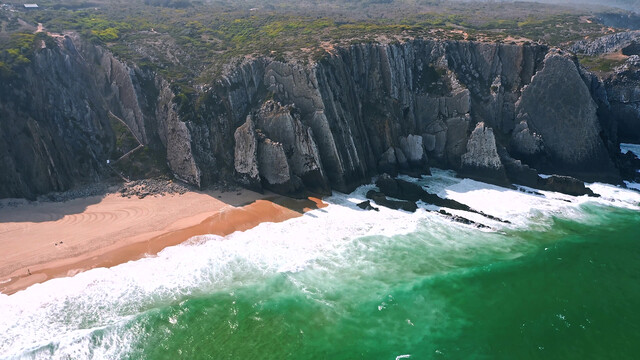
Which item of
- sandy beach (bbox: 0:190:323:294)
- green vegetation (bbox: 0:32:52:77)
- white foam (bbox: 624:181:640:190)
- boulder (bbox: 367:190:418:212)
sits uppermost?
green vegetation (bbox: 0:32:52:77)

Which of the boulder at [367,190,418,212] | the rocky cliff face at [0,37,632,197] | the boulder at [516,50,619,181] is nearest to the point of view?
the boulder at [367,190,418,212]

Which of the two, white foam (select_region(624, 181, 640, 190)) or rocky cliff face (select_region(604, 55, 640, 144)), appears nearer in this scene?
white foam (select_region(624, 181, 640, 190))

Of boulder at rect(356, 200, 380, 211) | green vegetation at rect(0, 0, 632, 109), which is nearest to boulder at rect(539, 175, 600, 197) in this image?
boulder at rect(356, 200, 380, 211)

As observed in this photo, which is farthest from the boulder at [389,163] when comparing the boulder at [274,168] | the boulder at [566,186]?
the boulder at [566,186]

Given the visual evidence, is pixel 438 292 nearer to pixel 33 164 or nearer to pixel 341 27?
pixel 33 164

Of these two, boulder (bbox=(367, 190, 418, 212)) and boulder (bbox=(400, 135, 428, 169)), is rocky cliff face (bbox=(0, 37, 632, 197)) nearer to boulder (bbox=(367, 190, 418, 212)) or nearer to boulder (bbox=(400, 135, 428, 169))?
boulder (bbox=(400, 135, 428, 169))

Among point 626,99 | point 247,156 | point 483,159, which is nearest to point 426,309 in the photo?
point 247,156

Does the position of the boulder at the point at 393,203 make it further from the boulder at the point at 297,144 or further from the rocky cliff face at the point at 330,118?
the boulder at the point at 297,144

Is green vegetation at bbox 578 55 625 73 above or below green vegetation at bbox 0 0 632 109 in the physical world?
below
